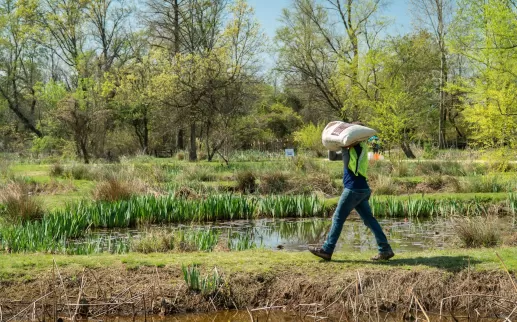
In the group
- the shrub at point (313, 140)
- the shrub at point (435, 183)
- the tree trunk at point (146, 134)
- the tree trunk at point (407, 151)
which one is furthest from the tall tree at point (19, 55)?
the shrub at point (435, 183)

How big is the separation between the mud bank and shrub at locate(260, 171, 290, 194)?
31.3 ft

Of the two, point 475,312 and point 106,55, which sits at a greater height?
point 106,55

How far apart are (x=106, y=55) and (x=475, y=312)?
130 feet

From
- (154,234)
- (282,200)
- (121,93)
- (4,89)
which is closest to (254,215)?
(282,200)

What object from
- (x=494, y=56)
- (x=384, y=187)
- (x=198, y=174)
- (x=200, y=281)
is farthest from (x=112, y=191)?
(x=494, y=56)

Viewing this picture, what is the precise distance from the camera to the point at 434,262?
6.38 meters

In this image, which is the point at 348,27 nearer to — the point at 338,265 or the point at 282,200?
the point at 282,200

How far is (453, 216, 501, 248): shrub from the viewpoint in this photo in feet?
25.5

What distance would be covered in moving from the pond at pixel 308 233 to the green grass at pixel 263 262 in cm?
125

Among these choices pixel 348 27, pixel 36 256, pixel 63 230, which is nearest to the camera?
pixel 36 256

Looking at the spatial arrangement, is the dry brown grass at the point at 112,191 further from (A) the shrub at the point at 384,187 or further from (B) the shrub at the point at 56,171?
(B) the shrub at the point at 56,171

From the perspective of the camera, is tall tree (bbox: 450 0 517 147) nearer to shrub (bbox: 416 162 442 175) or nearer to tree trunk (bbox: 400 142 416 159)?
shrub (bbox: 416 162 442 175)

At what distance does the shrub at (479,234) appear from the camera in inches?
306

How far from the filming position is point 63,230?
8758 millimetres
